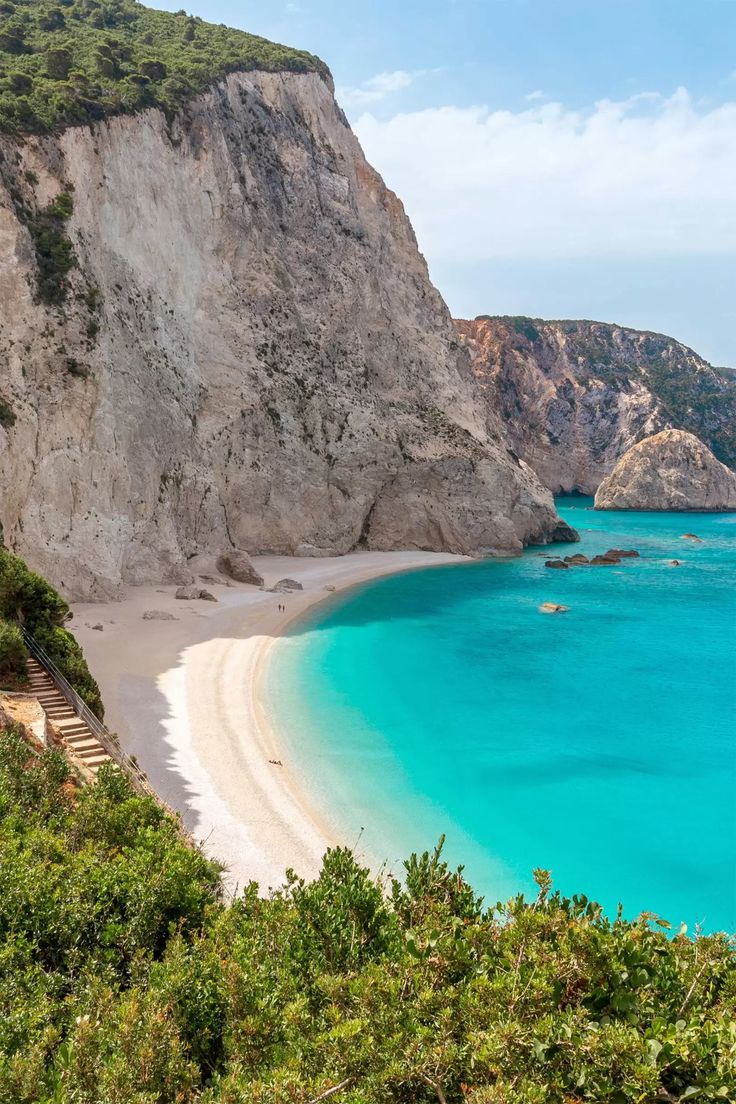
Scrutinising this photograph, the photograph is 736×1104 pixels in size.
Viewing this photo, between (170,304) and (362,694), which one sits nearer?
(362,694)

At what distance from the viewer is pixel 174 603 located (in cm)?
3869

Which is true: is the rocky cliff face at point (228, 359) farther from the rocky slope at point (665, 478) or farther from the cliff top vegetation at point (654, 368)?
the cliff top vegetation at point (654, 368)

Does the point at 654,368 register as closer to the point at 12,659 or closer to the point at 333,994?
the point at 12,659

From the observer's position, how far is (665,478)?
120938 mm

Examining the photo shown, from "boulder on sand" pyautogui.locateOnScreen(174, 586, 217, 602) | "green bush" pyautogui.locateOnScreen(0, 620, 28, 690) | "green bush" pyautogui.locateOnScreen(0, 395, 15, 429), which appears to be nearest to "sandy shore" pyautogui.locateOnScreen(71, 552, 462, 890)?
"boulder on sand" pyautogui.locateOnScreen(174, 586, 217, 602)

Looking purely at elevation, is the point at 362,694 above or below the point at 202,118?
below

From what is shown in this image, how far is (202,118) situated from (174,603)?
134ft

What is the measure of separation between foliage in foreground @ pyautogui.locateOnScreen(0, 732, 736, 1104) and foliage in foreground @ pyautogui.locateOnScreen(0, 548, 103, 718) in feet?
37.5

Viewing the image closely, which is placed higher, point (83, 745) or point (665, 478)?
point (665, 478)

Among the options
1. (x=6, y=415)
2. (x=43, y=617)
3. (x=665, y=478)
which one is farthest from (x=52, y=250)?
(x=665, y=478)

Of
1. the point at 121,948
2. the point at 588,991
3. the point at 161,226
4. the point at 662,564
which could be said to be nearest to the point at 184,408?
the point at 161,226

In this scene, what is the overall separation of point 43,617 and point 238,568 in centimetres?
2365

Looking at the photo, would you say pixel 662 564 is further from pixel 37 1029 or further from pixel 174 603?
pixel 37 1029

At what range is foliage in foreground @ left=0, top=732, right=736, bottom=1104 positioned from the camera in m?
5.95
